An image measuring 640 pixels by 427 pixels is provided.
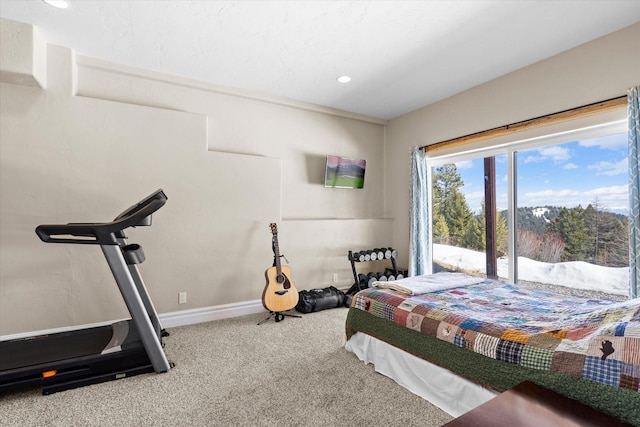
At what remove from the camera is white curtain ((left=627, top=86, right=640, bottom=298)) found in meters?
2.39

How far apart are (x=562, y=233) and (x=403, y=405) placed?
2436 mm

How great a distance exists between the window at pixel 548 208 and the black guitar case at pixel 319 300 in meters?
1.67

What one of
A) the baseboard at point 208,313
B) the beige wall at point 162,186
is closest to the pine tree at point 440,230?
the beige wall at point 162,186

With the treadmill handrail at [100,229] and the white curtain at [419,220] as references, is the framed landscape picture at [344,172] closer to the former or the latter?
the white curtain at [419,220]

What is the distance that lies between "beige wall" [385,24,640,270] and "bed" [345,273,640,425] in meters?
1.85

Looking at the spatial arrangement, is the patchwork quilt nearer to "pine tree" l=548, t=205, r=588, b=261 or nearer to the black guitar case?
"pine tree" l=548, t=205, r=588, b=261

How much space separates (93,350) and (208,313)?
124 cm

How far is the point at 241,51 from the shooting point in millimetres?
2887

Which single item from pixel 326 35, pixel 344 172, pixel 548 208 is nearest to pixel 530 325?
pixel 548 208

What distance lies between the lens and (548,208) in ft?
10.4

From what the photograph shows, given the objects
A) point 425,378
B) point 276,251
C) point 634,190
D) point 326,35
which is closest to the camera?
point 425,378

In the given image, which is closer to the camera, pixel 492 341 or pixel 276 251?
pixel 492 341

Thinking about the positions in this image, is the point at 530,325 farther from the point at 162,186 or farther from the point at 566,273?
the point at 162,186

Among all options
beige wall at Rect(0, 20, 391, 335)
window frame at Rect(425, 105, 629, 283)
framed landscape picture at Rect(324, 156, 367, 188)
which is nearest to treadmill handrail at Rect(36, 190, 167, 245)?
beige wall at Rect(0, 20, 391, 335)
